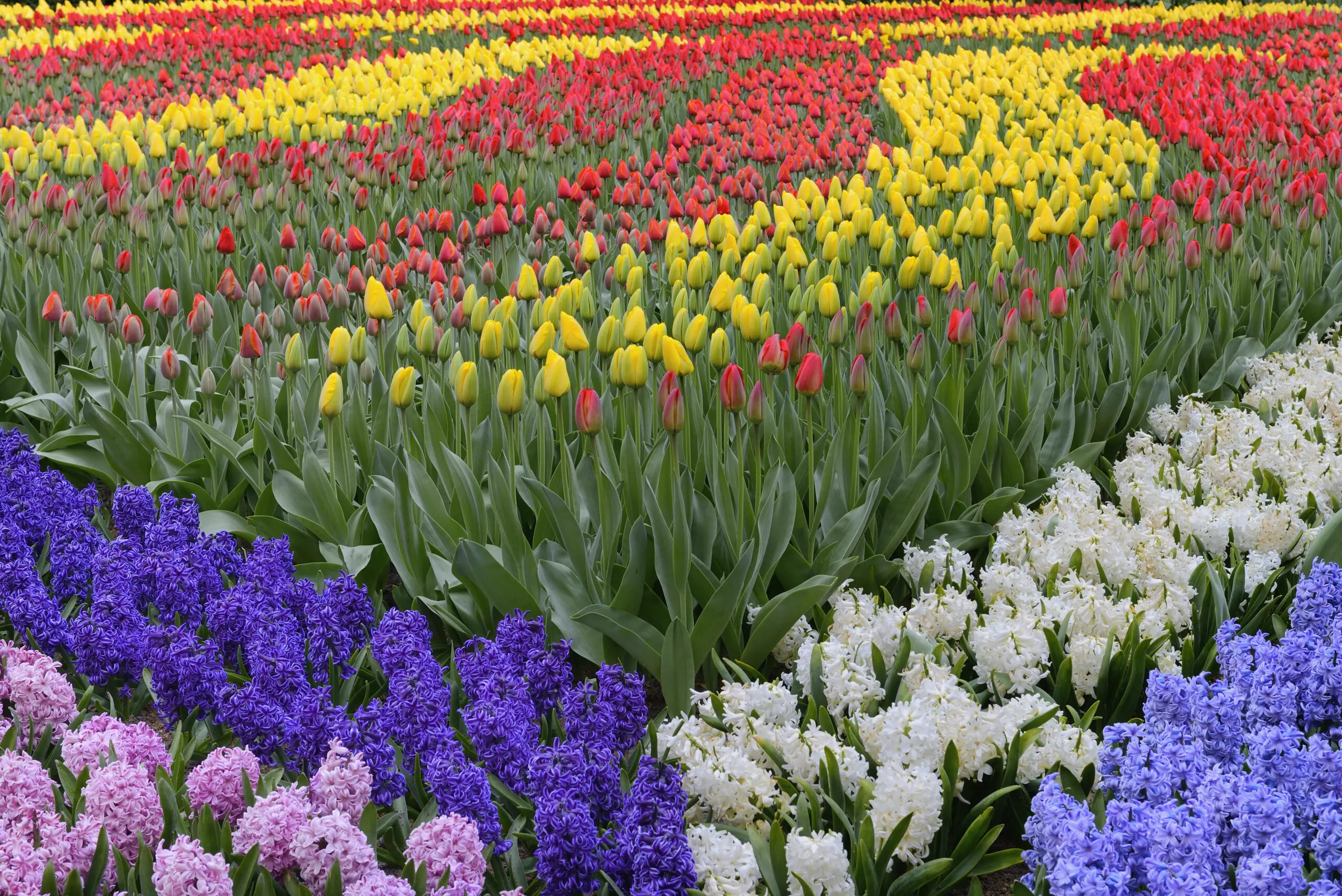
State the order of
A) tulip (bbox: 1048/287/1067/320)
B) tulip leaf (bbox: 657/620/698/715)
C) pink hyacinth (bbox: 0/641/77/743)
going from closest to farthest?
1. pink hyacinth (bbox: 0/641/77/743)
2. tulip leaf (bbox: 657/620/698/715)
3. tulip (bbox: 1048/287/1067/320)

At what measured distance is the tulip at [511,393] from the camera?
9.73 feet

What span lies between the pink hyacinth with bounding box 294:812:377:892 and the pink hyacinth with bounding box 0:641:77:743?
0.80m

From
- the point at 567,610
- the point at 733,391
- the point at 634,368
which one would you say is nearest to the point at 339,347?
the point at 634,368

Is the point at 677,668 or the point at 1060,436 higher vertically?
the point at 1060,436

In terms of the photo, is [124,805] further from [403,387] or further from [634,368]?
[634,368]

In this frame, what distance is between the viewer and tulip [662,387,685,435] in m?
2.83

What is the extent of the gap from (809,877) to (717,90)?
8.84 metres

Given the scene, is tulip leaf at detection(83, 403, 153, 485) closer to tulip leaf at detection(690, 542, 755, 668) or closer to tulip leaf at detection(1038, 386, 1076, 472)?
tulip leaf at detection(690, 542, 755, 668)

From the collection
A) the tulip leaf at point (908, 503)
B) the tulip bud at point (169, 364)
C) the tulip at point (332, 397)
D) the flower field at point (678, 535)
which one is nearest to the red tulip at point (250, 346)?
the flower field at point (678, 535)

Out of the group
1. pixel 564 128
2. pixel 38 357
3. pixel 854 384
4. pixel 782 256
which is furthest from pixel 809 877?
pixel 564 128

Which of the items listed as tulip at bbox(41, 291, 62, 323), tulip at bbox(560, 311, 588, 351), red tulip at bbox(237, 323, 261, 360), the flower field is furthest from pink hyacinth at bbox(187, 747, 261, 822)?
tulip at bbox(41, 291, 62, 323)

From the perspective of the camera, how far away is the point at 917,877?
215 cm

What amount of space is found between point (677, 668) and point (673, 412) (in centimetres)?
60

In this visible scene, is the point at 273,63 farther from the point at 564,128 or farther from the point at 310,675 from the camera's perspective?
the point at 310,675
